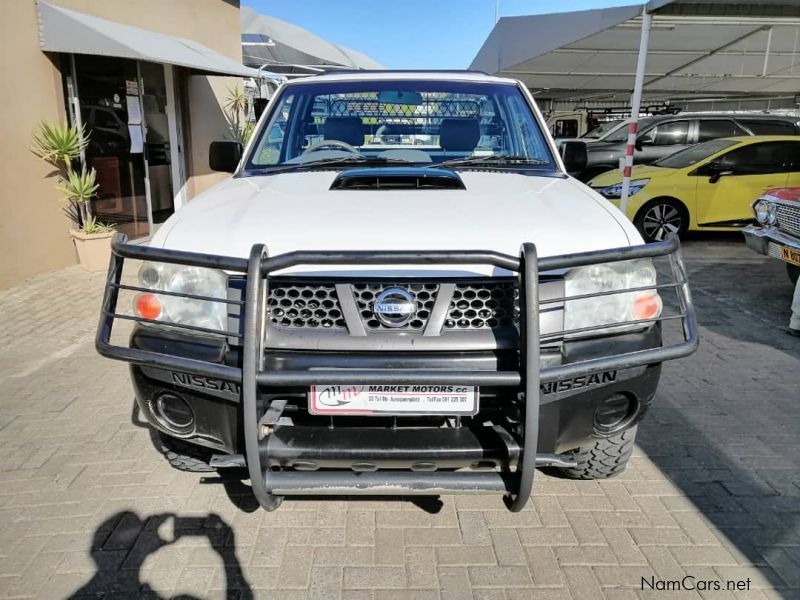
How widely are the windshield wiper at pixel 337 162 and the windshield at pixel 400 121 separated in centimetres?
13

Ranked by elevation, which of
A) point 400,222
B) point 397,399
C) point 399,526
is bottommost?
point 399,526

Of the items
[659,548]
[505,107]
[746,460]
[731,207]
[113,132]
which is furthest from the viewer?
[731,207]

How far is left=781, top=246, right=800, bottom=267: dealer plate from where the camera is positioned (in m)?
5.27

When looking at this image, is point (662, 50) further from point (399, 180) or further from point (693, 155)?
point (399, 180)

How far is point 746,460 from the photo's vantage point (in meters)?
3.25

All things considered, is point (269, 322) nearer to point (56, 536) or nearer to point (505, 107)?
point (56, 536)

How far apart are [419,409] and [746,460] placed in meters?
2.17

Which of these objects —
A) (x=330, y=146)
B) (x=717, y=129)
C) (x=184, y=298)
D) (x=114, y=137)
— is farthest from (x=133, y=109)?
(x=717, y=129)

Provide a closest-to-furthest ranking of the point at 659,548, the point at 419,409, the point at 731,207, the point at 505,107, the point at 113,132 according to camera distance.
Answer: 1. the point at 419,409
2. the point at 659,548
3. the point at 505,107
4. the point at 113,132
5. the point at 731,207

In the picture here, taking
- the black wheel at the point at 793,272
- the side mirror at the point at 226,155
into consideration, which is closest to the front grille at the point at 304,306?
the side mirror at the point at 226,155

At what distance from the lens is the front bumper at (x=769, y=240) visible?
5.41m

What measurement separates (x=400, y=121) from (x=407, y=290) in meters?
1.94

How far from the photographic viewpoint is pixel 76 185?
6867mm

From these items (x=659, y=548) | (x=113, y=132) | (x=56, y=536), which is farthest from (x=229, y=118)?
(x=659, y=548)
